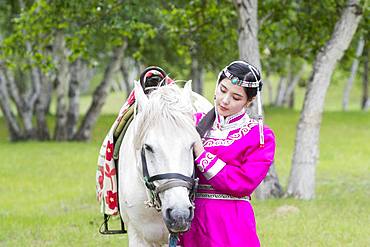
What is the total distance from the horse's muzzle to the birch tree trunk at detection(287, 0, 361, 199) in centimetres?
639

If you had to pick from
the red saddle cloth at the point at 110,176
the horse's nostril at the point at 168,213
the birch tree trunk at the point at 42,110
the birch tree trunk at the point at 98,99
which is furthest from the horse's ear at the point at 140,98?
the birch tree trunk at the point at 42,110

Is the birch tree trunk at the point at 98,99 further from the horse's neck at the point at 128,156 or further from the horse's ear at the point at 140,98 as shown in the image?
the horse's ear at the point at 140,98

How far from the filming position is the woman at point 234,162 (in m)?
3.47

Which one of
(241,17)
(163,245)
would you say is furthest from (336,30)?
(163,245)

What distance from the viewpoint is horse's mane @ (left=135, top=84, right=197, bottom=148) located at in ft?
10.8

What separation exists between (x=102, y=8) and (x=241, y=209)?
7213 millimetres

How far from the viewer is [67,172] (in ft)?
45.8

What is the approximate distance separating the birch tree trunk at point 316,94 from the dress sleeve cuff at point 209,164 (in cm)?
605

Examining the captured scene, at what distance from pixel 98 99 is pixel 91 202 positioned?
10333 mm

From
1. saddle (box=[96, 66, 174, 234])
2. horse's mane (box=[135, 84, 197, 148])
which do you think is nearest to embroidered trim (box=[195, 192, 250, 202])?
horse's mane (box=[135, 84, 197, 148])

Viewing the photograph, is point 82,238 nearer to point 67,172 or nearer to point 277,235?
point 277,235

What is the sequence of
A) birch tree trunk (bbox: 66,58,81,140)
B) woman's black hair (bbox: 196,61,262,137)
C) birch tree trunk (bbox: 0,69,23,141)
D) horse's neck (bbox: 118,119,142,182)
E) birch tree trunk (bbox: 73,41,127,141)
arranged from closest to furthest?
1. woman's black hair (bbox: 196,61,262,137)
2. horse's neck (bbox: 118,119,142,182)
3. birch tree trunk (bbox: 0,69,23,141)
4. birch tree trunk (bbox: 73,41,127,141)
5. birch tree trunk (bbox: 66,58,81,140)

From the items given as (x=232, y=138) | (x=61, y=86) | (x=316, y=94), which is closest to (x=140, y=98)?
(x=232, y=138)

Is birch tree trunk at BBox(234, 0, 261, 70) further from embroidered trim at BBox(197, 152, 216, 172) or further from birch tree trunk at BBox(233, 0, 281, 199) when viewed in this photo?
embroidered trim at BBox(197, 152, 216, 172)
